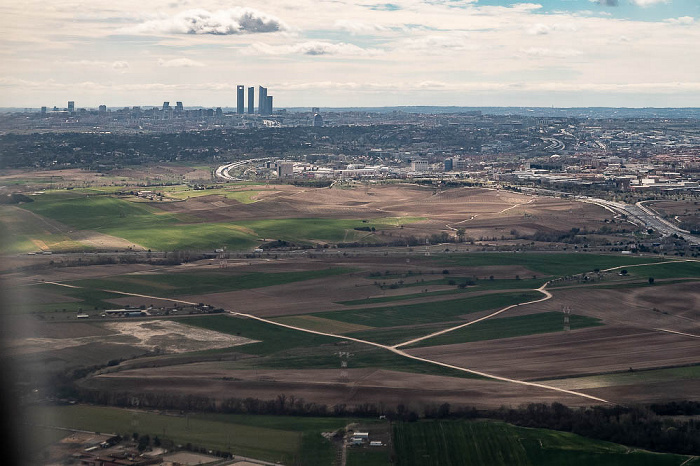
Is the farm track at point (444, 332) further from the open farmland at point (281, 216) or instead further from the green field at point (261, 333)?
the open farmland at point (281, 216)

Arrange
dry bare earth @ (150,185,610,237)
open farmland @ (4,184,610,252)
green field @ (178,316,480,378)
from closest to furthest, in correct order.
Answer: green field @ (178,316,480,378), open farmland @ (4,184,610,252), dry bare earth @ (150,185,610,237)

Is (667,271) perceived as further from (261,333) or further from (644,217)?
(261,333)

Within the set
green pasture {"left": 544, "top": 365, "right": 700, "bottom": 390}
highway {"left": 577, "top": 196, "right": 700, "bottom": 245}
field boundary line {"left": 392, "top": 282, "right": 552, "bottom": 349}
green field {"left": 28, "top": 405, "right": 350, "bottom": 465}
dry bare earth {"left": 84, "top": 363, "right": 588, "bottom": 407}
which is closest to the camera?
green field {"left": 28, "top": 405, "right": 350, "bottom": 465}

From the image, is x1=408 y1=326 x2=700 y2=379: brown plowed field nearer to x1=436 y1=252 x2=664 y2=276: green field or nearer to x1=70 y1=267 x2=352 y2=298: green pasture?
x1=436 y1=252 x2=664 y2=276: green field

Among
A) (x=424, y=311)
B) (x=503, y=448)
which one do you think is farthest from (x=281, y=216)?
(x=503, y=448)

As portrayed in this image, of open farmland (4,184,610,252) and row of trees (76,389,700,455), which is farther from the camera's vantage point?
open farmland (4,184,610,252)

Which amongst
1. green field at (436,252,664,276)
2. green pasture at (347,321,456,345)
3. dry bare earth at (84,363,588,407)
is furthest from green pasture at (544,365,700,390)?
green field at (436,252,664,276)

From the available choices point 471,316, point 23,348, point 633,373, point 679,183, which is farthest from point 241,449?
point 679,183
